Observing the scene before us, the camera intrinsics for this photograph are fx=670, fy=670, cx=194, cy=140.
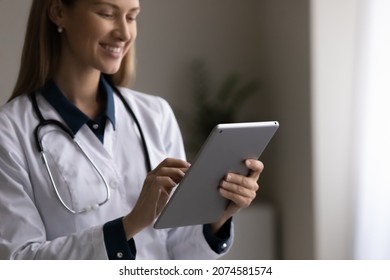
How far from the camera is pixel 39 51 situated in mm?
1102

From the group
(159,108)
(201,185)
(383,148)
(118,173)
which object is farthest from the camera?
(383,148)

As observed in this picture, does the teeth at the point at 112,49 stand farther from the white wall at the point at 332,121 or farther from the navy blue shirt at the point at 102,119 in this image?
the white wall at the point at 332,121

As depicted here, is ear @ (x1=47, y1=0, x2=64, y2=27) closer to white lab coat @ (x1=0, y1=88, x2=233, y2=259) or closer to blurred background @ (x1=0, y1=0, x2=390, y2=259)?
white lab coat @ (x1=0, y1=88, x2=233, y2=259)

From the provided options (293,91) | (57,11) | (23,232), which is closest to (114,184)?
(23,232)

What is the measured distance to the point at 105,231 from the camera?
3.27 ft

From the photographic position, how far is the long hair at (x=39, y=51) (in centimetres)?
111

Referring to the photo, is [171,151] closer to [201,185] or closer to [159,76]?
[201,185]

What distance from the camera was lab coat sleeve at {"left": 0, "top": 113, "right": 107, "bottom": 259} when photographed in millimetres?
1005

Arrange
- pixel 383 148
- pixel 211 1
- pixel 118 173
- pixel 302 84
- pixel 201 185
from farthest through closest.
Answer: pixel 211 1, pixel 302 84, pixel 383 148, pixel 118 173, pixel 201 185

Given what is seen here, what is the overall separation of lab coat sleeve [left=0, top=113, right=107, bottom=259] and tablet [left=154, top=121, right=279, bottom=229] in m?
0.11

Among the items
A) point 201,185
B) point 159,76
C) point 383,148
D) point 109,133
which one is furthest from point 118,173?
point 159,76

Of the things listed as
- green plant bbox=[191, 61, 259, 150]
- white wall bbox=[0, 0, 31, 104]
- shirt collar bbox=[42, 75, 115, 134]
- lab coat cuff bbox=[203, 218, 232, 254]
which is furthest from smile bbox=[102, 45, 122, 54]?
green plant bbox=[191, 61, 259, 150]

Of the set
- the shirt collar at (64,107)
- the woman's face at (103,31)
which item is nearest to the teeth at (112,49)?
the woman's face at (103,31)
